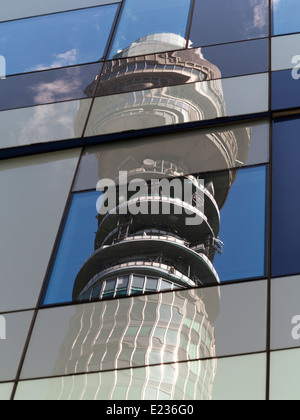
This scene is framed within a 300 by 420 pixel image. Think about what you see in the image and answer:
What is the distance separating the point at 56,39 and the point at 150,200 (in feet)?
18.8

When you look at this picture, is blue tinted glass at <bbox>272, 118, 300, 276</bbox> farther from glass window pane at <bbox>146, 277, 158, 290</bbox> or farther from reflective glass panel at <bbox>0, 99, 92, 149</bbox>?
reflective glass panel at <bbox>0, 99, 92, 149</bbox>

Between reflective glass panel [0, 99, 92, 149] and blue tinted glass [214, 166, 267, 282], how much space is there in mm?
3463

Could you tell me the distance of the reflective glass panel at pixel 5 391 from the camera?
874cm

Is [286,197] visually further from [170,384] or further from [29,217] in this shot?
[29,217]

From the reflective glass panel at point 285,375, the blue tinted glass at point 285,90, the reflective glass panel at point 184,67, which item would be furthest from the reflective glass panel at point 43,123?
the reflective glass panel at point 285,375

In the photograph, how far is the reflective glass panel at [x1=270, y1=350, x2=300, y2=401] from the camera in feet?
26.1

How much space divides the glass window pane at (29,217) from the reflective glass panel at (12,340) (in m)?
0.20

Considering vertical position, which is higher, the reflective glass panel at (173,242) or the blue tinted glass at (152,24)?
the blue tinted glass at (152,24)

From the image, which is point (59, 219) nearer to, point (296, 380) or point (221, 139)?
point (221, 139)

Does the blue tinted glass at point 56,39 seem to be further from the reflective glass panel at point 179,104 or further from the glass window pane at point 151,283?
the glass window pane at point 151,283

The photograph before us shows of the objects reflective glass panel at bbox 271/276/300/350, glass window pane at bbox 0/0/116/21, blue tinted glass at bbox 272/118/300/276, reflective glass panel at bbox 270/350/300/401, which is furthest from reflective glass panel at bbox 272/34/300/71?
reflective glass panel at bbox 270/350/300/401

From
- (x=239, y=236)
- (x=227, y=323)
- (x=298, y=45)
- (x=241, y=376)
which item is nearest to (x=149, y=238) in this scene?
(x=239, y=236)

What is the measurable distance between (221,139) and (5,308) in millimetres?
4528
